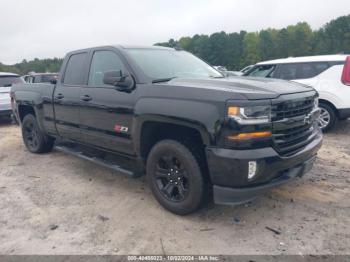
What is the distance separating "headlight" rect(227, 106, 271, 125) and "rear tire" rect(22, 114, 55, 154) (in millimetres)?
4311

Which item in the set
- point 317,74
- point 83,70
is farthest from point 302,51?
point 83,70

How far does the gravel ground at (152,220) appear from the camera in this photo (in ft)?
10.2

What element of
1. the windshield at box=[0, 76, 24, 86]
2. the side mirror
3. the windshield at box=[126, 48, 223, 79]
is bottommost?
the windshield at box=[0, 76, 24, 86]

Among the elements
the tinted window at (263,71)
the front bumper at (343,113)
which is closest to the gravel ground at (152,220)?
the front bumper at (343,113)

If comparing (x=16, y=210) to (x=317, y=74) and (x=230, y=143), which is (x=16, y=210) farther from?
(x=317, y=74)

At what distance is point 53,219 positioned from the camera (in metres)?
3.73

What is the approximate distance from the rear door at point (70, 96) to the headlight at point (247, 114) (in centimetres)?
260

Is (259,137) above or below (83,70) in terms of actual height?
below

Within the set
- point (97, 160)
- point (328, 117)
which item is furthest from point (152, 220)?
point (328, 117)

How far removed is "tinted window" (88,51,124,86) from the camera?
433cm

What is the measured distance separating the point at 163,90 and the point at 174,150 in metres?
0.67

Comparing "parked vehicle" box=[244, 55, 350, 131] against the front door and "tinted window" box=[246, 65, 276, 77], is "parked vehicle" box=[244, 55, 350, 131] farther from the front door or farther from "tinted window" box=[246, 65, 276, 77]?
the front door

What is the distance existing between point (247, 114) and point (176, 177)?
110cm

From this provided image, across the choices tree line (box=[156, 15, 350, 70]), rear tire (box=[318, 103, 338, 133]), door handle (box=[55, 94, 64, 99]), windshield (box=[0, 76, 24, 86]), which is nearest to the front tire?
door handle (box=[55, 94, 64, 99])
